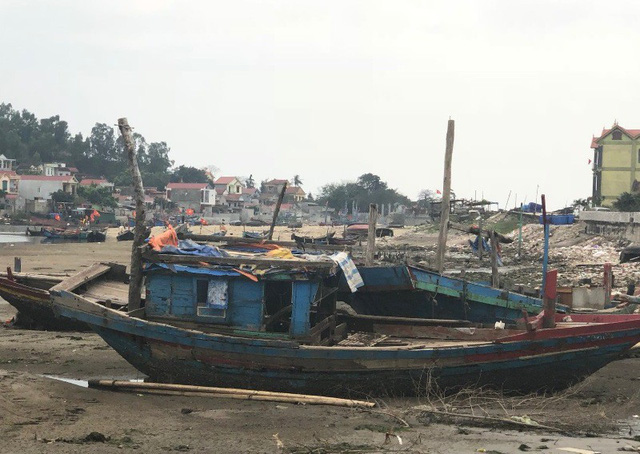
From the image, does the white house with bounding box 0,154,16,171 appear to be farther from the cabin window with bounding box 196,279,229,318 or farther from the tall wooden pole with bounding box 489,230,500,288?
the cabin window with bounding box 196,279,229,318

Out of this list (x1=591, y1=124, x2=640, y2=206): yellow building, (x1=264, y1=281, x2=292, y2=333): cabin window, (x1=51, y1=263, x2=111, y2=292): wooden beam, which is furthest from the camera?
(x1=591, y1=124, x2=640, y2=206): yellow building

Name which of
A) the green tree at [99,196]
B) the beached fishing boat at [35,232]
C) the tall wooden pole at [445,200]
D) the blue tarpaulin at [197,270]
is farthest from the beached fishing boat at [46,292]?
the green tree at [99,196]

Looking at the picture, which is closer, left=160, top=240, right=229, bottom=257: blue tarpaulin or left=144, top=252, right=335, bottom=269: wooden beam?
left=144, top=252, right=335, bottom=269: wooden beam

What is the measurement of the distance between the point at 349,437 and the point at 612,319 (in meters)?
5.09

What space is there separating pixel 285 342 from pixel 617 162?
50800 millimetres

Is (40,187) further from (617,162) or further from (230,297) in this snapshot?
(230,297)

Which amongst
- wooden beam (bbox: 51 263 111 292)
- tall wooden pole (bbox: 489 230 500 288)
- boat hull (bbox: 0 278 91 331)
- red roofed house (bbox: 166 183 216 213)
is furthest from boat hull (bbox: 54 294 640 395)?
red roofed house (bbox: 166 183 216 213)

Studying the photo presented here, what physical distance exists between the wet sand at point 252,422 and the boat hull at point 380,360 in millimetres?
411

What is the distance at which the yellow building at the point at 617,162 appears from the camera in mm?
59062

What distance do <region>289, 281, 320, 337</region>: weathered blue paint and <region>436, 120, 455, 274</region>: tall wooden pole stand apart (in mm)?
5107

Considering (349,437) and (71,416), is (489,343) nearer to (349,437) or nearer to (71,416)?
(349,437)

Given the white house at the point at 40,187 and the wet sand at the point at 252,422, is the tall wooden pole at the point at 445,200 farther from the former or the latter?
the white house at the point at 40,187

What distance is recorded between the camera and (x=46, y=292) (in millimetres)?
17375

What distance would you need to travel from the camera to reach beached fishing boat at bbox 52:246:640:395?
41.7 feet
